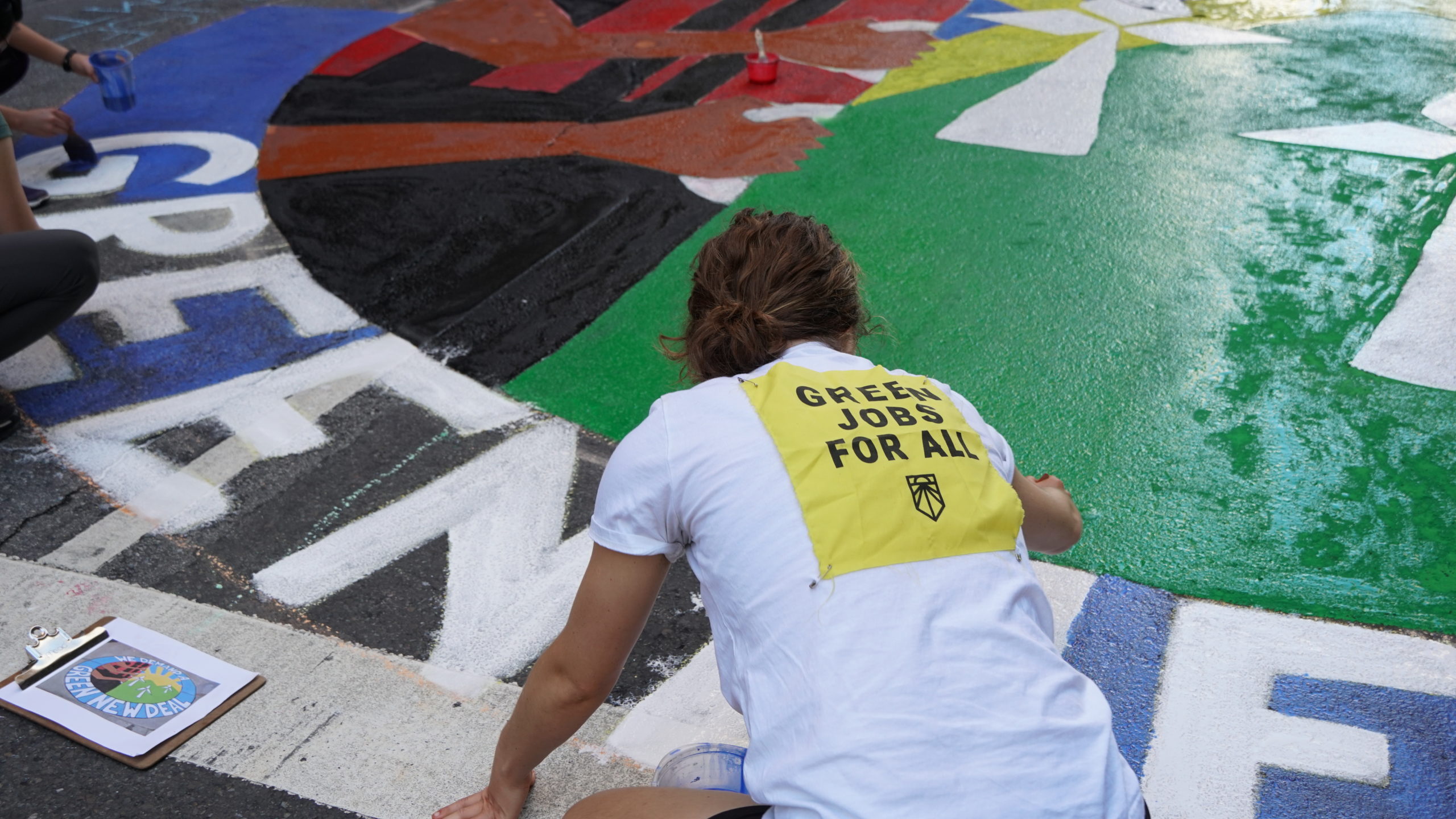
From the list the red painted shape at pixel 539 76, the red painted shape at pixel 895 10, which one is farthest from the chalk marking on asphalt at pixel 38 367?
the red painted shape at pixel 895 10

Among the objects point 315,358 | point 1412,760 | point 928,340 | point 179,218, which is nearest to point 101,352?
point 315,358

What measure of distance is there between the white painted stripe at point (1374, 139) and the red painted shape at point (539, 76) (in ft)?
12.1

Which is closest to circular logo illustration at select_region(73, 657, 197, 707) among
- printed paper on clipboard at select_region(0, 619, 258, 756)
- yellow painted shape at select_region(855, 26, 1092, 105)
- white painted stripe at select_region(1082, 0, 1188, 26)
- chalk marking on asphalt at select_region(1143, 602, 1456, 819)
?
printed paper on clipboard at select_region(0, 619, 258, 756)

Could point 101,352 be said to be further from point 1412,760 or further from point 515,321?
point 1412,760

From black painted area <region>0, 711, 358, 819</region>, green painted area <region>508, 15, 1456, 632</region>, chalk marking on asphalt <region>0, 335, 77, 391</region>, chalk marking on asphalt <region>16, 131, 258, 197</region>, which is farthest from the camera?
chalk marking on asphalt <region>16, 131, 258, 197</region>

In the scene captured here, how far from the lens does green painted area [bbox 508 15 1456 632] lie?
305 cm

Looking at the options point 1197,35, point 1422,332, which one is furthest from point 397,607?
point 1197,35

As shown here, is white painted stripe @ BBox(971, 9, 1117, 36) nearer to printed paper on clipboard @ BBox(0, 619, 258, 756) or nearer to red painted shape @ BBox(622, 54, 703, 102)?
red painted shape @ BBox(622, 54, 703, 102)

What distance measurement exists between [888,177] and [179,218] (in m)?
3.33

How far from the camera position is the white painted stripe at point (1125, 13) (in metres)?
→ 6.70

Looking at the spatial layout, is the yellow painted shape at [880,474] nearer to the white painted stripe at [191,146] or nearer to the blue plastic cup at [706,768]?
the blue plastic cup at [706,768]

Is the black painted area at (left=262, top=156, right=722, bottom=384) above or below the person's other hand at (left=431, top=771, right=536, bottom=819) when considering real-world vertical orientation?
above

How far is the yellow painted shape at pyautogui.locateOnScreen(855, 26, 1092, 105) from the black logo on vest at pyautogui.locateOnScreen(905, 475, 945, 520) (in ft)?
15.3

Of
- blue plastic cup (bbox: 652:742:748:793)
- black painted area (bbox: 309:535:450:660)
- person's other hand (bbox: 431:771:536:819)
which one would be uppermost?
blue plastic cup (bbox: 652:742:748:793)
